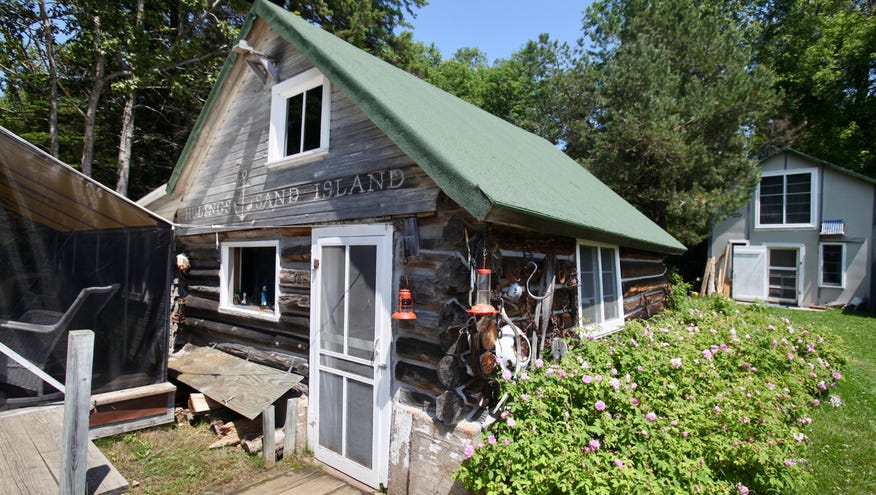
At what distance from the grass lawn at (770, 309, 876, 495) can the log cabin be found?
8.47 feet

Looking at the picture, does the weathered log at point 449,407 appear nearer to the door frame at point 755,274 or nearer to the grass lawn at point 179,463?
the grass lawn at point 179,463

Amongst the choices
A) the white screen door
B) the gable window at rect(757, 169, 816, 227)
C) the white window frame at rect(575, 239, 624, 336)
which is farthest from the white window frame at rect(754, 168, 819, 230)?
the white window frame at rect(575, 239, 624, 336)

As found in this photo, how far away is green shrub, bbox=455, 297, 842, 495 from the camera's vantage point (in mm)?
3217

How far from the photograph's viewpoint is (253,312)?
6.32 meters

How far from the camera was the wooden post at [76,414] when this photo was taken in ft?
7.96

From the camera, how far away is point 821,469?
14.5 feet

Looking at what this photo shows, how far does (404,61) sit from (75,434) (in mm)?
18144

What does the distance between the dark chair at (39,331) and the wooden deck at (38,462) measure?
73 centimetres

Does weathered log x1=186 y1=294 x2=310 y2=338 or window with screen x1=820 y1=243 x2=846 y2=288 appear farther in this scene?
window with screen x1=820 y1=243 x2=846 y2=288

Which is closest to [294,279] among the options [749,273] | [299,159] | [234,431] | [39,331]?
[299,159]

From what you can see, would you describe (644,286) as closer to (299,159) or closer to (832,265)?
(299,159)

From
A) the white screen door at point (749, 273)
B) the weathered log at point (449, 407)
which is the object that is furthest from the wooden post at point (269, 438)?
the white screen door at point (749, 273)

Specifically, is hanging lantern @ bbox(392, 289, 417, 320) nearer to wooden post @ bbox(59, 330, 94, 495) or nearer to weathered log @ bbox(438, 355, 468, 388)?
weathered log @ bbox(438, 355, 468, 388)

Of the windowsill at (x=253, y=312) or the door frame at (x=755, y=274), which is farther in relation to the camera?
the door frame at (x=755, y=274)
